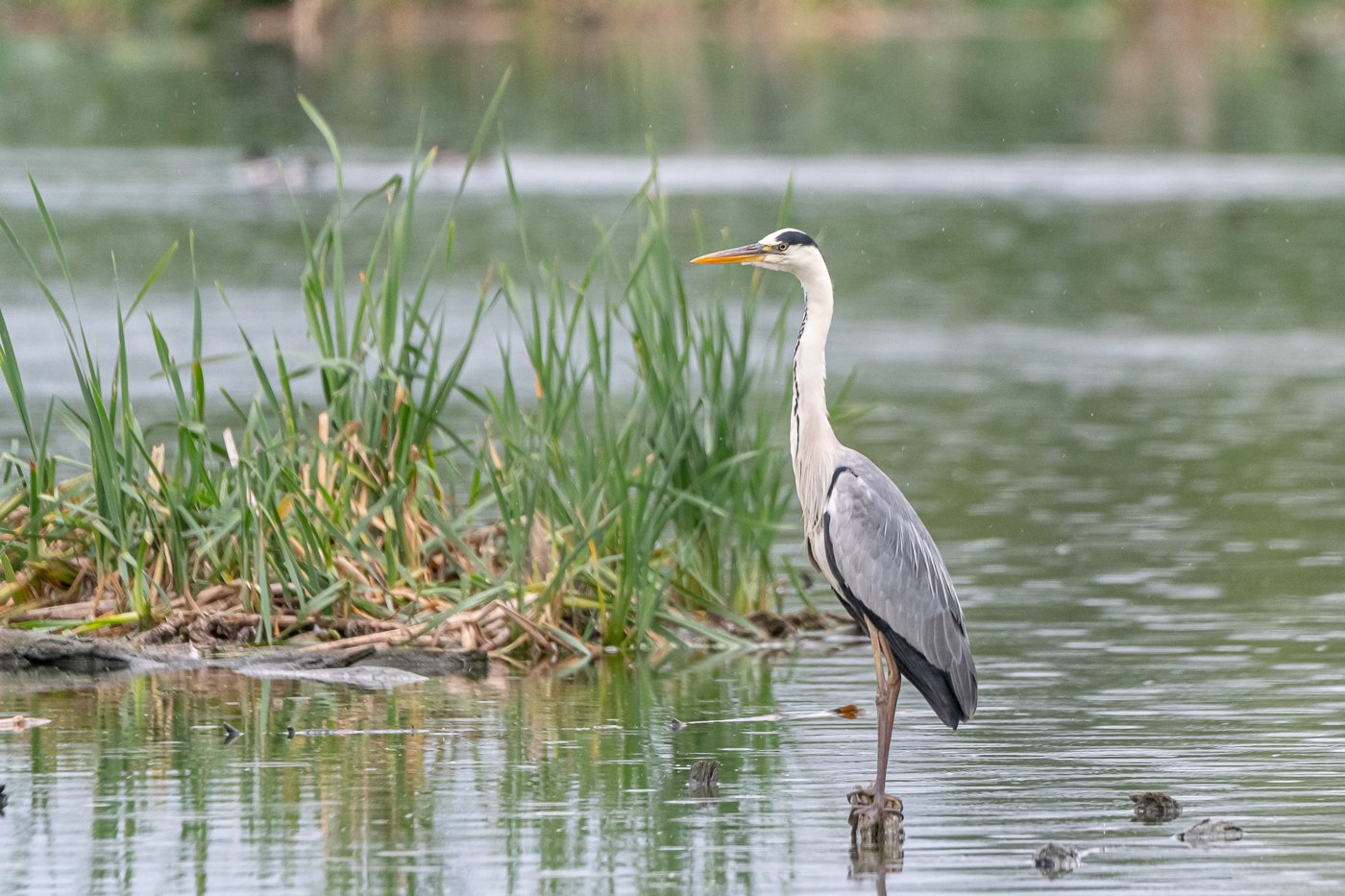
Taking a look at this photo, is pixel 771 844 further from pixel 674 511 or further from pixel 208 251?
pixel 208 251

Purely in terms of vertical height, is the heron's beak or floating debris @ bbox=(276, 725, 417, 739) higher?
the heron's beak

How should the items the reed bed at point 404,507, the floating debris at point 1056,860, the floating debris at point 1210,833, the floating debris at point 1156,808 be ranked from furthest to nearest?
the reed bed at point 404,507, the floating debris at point 1156,808, the floating debris at point 1210,833, the floating debris at point 1056,860

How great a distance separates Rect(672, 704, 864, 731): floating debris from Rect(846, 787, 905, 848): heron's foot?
1.59 metres

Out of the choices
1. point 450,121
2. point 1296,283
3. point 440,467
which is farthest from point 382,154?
point 440,467

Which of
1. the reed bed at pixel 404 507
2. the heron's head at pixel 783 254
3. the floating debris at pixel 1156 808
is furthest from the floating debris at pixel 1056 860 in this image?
the reed bed at pixel 404 507

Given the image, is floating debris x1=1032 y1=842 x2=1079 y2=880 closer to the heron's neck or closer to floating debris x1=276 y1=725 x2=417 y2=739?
the heron's neck

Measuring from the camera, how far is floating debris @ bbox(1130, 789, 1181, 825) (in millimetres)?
7070

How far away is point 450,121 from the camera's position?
43.0 m

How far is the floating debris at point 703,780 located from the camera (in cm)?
749

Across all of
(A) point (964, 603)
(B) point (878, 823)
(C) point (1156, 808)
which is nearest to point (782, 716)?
(B) point (878, 823)

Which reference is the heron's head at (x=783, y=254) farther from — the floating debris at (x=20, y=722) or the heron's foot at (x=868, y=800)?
the floating debris at (x=20, y=722)

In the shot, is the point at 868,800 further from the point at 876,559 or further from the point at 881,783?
the point at 876,559

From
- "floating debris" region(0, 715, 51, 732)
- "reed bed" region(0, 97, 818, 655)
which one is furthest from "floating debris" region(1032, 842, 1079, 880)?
"floating debris" region(0, 715, 51, 732)

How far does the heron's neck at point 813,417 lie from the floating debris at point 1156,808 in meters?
1.33
